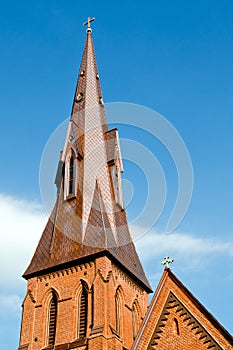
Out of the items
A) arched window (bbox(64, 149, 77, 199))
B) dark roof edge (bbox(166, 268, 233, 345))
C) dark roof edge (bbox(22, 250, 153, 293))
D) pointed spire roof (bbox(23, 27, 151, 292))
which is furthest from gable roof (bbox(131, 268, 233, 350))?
arched window (bbox(64, 149, 77, 199))

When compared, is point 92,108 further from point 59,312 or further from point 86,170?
point 59,312

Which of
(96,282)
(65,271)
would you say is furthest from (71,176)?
(96,282)

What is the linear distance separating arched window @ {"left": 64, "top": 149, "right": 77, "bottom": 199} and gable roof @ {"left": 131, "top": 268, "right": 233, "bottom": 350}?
985 centimetres

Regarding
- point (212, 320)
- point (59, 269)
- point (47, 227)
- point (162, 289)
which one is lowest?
point (212, 320)

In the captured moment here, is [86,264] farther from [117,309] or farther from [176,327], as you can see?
[176,327]

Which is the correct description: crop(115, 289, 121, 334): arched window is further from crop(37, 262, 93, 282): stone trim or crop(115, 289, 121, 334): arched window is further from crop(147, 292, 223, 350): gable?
crop(147, 292, 223, 350): gable

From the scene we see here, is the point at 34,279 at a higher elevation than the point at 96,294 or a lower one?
higher

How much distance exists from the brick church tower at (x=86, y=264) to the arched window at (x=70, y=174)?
2cm

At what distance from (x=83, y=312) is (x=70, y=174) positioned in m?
8.28

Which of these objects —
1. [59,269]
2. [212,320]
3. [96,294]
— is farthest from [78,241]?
[212,320]

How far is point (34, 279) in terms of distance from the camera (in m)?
25.6

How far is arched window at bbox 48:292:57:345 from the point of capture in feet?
77.3

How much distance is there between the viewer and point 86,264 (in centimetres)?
2469

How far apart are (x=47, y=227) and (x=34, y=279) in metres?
3.39
